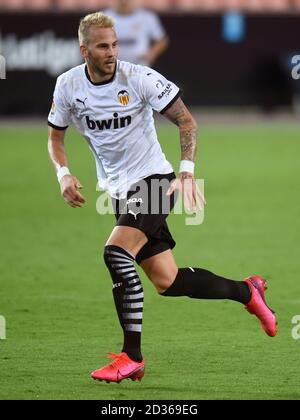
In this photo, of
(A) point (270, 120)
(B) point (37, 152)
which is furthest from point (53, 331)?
(A) point (270, 120)

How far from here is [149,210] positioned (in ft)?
21.7

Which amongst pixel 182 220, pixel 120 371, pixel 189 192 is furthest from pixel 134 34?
pixel 120 371

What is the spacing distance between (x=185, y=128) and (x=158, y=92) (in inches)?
10.3

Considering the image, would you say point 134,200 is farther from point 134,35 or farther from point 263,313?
point 134,35

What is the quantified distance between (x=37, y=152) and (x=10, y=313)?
11.6 metres

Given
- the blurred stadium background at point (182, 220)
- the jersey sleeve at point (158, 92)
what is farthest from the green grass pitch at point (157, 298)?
the jersey sleeve at point (158, 92)

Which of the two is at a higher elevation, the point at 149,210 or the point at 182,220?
the point at 149,210

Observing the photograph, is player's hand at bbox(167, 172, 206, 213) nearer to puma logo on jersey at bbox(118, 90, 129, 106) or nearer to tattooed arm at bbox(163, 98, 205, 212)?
tattooed arm at bbox(163, 98, 205, 212)

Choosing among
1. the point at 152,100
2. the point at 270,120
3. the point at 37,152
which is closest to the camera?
the point at 152,100

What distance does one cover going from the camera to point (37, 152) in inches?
776

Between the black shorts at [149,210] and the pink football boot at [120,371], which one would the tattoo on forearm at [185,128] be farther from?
the pink football boot at [120,371]

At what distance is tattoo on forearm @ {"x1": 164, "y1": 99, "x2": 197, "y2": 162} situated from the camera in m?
6.59

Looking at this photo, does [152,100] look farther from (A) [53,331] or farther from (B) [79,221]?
(B) [79,221]

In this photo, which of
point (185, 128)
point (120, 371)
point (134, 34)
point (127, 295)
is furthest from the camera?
point (134, 34)
